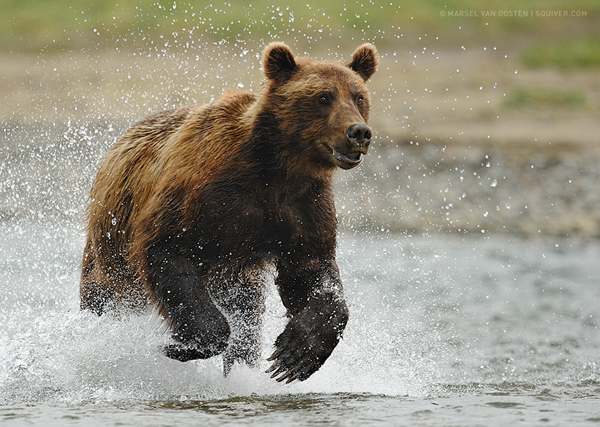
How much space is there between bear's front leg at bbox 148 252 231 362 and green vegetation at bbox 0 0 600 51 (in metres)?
18.6

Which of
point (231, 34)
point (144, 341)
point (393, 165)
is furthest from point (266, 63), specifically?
point (231, 34)

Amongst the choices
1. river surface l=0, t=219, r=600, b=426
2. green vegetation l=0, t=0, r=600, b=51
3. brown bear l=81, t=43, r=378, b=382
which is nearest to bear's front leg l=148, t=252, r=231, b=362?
brown bear l=81, t=43, r=378, b=382

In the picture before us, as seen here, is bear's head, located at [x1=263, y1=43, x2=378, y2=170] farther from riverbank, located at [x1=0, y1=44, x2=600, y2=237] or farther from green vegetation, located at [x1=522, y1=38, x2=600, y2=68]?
green vegetation, located at [x1=522, y1=38, x2=600, y2=68]

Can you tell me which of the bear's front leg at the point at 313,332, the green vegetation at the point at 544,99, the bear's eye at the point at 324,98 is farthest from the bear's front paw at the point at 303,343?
the green vegetation at the point at 544,99

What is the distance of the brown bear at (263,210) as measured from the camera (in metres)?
5.54

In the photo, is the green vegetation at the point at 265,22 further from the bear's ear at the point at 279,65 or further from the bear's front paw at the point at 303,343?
the bear's front paw at the point at 303,343

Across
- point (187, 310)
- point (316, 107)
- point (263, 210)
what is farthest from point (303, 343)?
point (316, 107)

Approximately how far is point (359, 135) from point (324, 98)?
1.36 ft

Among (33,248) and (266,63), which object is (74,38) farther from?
(266,63)

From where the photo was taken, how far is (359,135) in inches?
206

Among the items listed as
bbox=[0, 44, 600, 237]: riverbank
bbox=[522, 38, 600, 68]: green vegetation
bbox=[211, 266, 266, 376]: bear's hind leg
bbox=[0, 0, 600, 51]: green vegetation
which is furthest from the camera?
bbox=[0, 0, 600, 51]: green vegetation

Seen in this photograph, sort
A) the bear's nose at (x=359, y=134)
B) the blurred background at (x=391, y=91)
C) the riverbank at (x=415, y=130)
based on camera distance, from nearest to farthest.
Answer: the bear's nose at (x=359, y=134), the riverbank at (x=415, y=130), the blurred background at (x=391, y=91)

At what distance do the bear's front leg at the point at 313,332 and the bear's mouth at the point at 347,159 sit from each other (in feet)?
2.40

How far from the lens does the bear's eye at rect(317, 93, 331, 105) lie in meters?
5.51
